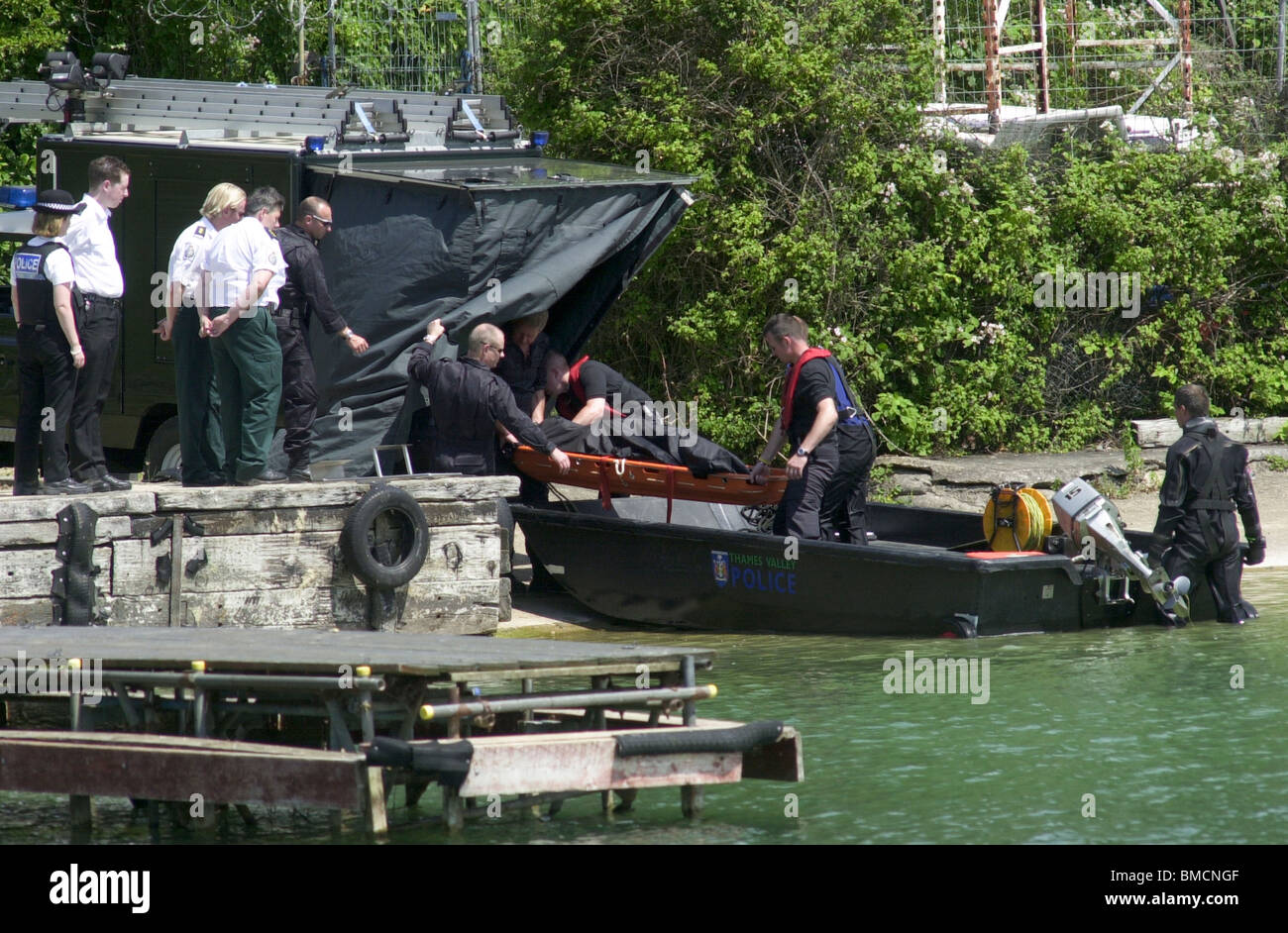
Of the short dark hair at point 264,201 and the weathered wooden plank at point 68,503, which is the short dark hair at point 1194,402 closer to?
the short dark hair at point 264,201

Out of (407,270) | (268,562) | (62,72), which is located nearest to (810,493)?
(407,270)

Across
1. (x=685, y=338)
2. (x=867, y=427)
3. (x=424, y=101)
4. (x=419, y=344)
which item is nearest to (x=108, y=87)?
(x=424, y=101)

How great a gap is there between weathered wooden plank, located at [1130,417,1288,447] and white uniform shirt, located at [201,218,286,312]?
968cm

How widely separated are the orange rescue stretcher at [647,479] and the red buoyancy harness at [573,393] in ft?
1.73

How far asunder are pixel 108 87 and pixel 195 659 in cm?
757

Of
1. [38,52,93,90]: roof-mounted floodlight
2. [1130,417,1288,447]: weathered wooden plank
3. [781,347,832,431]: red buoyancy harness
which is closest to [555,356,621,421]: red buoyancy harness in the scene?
[781,347,832,431]: red buoyancy harness

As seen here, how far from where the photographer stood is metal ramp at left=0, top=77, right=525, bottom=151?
39.6 feet

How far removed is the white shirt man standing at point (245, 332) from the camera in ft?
29.2

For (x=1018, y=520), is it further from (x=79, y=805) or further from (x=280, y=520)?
(x=79, y=805)

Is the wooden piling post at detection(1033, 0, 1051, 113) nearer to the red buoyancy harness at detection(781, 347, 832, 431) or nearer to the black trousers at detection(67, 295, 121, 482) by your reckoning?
the red buoyancy harness at detection(781, 347, 832, 431)

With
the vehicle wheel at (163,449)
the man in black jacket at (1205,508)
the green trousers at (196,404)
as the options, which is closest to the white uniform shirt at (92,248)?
the green trousers at (196,404)

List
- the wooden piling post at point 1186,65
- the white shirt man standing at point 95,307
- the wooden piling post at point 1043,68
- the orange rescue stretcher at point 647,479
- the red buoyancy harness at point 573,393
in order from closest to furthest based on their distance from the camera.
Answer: the white shirt man standing at point 95,307
the orange rescue stretcher at point 647,479
the red buoyancy harness at point 573,393
the wooden piling post at point 1043,68
the wooden piling post at point 1186,65

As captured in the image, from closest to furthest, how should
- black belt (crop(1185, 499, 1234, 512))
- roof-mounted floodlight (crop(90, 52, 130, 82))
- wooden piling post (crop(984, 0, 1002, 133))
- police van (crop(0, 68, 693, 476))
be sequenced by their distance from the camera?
black belt (crop(1185, 499, 1234, 512)) < police van (crop(0, 68, 693, 476)) < roof-mounted floodlight (crop(90, 52, 130, 82)) < wooden piling post (crop(984, 0, 1002, 133))

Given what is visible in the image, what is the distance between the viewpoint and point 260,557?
933cm
